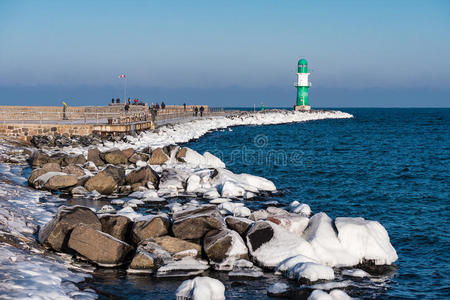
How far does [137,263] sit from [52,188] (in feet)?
24.4

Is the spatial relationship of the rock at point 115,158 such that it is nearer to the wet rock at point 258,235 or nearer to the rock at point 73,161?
the rock at point 73,161

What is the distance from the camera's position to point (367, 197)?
16672mm

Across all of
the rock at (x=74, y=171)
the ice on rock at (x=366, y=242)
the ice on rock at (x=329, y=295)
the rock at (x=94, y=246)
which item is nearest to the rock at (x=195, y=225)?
the rock at (x=94, y=246)

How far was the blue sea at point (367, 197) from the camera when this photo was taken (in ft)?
26.1

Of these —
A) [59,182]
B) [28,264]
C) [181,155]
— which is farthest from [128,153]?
[28,264]

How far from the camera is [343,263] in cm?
905

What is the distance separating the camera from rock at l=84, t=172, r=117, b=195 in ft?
49.1

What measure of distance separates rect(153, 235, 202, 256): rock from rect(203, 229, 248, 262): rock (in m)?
0.22

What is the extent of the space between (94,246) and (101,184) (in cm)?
662

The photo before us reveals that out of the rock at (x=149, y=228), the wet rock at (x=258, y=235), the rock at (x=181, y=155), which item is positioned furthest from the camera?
the rock at (x=181, y=155)

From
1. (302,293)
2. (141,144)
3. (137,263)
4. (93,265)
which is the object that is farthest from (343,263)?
(141,144)

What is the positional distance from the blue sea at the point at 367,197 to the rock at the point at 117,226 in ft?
4.26

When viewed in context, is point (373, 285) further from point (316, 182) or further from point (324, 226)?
point (316, 182)

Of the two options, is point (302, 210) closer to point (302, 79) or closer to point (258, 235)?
point (258, 235)
